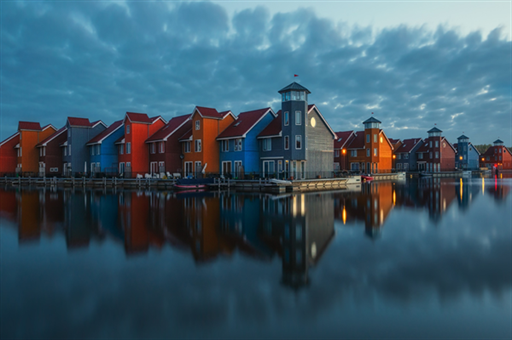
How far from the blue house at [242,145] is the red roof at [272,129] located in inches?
26.6

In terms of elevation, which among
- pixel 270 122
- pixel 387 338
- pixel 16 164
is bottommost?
pixel 387 338

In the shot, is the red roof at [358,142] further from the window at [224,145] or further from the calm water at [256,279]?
the calm water at [256,279]

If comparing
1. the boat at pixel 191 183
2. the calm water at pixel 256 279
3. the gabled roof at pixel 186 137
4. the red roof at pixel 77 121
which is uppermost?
the red roof at pixel 77 121

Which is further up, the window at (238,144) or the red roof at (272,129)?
the red roof at (272,129)

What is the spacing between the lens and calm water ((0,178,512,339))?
22.8 feet

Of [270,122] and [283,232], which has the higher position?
[270,122]

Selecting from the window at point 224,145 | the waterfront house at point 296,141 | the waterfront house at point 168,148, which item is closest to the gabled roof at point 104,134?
the waterfront house at point 168,148

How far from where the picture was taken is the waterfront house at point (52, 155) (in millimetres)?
62719

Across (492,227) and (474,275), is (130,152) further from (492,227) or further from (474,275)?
(474,275)

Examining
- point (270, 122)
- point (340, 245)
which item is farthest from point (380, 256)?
point (270, 122)

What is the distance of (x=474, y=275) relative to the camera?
32.3ft

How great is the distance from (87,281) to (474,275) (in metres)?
10.0

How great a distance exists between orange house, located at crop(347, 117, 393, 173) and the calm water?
51.8m

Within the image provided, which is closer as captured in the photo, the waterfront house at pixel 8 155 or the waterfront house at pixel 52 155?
the waterfront house at pixel 52 155
